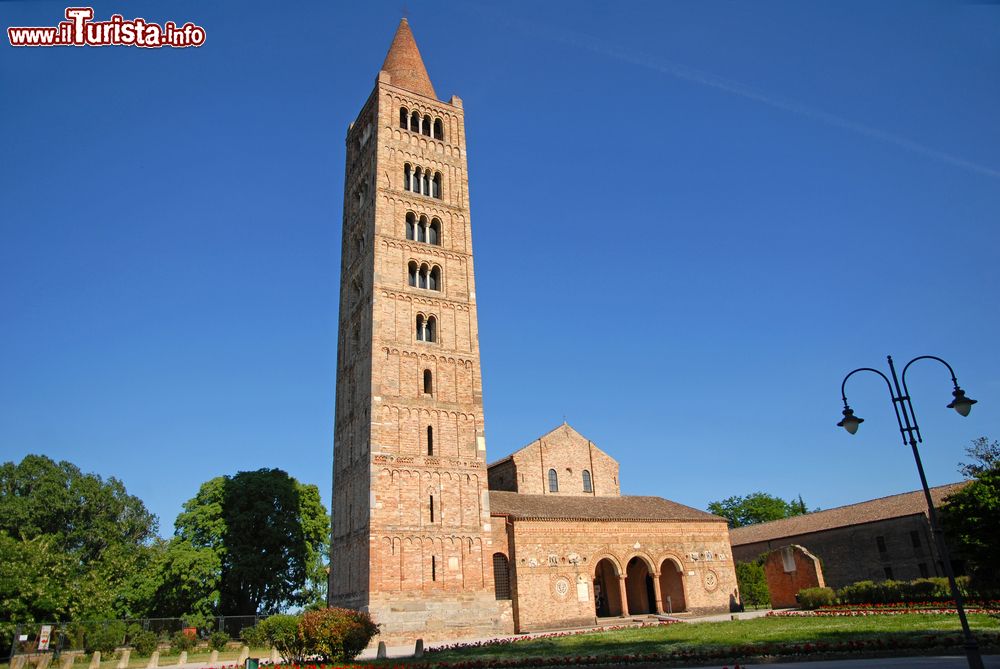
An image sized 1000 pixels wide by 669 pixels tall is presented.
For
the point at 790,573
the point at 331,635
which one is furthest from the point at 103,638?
the point at 790,573

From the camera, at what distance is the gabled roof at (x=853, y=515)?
1754 inches

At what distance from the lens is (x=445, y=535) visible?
3148 centimetres

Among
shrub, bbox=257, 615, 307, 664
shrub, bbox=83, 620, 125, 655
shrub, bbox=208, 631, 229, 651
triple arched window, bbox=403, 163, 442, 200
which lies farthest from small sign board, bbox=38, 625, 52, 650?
triple arched window, bbox=403, 163, 442, 200

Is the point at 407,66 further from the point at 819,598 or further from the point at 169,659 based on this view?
the point at 819,598

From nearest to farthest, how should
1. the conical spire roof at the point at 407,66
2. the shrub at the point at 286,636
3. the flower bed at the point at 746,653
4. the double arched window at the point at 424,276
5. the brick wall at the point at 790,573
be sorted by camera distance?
the flower bed at the point at 746,653 < the shrub at the point at 286,636 < the double arched window at the point at 424,276 < the brick wall at the point at 790,573 < the conical spire roof at the point at 407,66

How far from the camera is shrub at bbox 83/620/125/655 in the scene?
102 ft

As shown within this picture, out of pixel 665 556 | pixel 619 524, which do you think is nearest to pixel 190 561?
pixel 619 524

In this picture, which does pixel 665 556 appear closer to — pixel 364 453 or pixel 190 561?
pixel 364 453

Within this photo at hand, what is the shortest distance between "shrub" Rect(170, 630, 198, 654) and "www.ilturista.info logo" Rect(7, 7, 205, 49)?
27292 mm

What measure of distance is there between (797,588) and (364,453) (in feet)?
89.0

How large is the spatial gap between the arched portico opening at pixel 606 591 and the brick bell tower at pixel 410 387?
920 cm

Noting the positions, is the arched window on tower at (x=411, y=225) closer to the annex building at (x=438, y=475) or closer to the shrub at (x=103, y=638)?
the annex building at (x=438, y=475)

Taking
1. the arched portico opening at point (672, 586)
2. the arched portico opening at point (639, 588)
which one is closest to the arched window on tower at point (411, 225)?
the arched portico opening at point (639, 588)

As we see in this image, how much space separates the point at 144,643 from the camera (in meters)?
31.5
